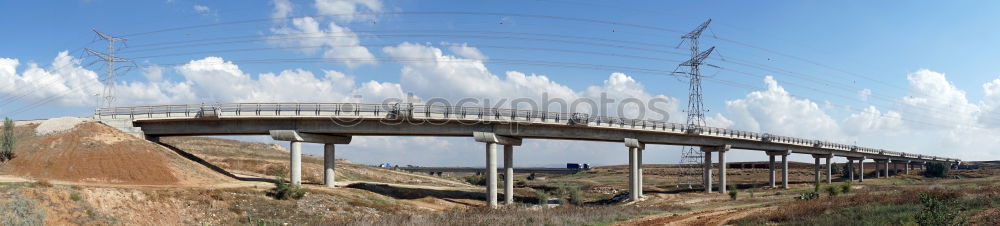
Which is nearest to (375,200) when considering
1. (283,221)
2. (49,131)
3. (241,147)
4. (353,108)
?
(353,108)

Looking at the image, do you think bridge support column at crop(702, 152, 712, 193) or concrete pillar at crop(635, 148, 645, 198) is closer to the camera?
concrete pillar at crop(635, 148, 645, 198)

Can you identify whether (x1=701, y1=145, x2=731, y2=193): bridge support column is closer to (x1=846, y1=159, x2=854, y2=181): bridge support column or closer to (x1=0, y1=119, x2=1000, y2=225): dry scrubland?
(x1=0, y1=119, x2=1000, y2=225): dry scrubland

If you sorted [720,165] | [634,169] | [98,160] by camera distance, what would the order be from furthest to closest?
[720,165] < [634,169] < [98,160]

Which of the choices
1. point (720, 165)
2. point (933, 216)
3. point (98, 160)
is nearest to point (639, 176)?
point (720, 165)

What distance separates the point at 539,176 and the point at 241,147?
7321cm

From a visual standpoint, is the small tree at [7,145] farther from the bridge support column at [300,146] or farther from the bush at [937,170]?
the bush at [937,170]

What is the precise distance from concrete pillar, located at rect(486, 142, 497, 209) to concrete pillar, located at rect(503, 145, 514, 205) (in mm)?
1663

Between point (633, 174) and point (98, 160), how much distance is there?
5010 cm

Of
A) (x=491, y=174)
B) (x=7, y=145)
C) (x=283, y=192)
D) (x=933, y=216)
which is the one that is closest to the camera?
(x=933, y=216)

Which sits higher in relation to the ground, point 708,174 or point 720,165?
point 720,165

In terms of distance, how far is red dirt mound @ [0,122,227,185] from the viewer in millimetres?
41844

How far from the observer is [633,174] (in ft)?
204

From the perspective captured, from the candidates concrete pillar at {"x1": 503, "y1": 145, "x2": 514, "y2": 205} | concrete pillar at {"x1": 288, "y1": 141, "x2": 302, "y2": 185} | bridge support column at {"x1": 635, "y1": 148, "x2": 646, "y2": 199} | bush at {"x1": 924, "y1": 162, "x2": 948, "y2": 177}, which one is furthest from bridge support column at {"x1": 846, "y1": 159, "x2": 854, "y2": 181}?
concrete pillar at {"x1": 288, "y1": 141, "x2": 302, "y2": 185}

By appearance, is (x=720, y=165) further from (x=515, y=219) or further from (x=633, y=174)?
(x=515, y=219)
